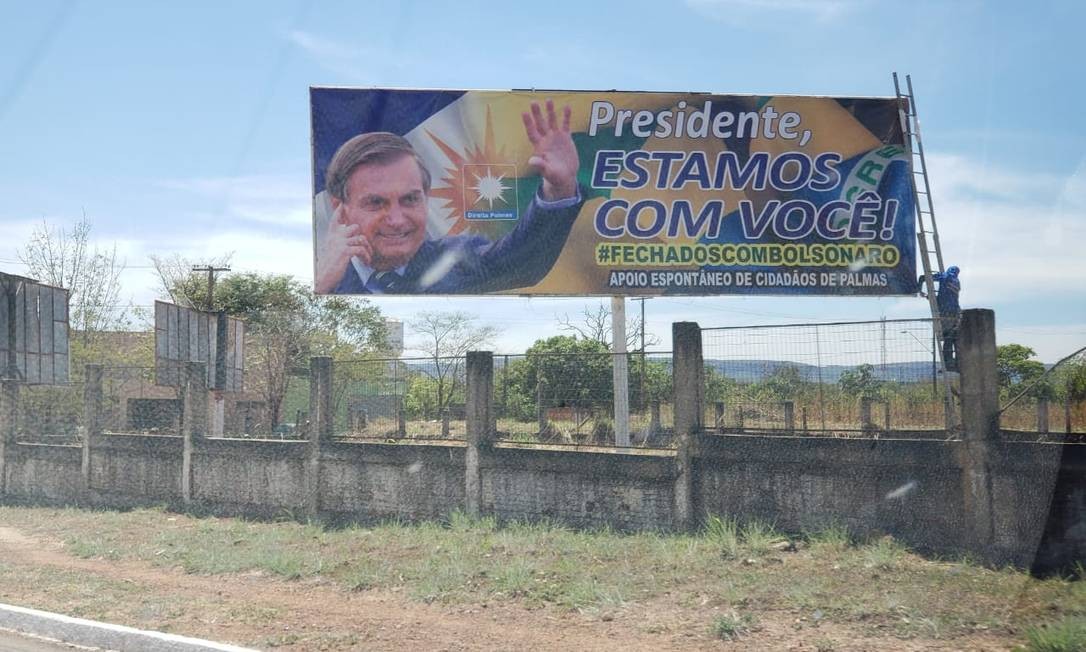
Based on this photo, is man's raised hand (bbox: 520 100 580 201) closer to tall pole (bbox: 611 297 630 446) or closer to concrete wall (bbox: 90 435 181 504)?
tall pole (bbox: 611 297 630 446)

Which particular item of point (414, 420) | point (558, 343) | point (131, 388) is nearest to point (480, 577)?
point (414, 420)

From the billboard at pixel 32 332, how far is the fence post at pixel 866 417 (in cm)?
1669

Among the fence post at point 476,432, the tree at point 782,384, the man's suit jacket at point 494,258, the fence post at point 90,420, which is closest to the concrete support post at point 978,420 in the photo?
the tree at point 782,384

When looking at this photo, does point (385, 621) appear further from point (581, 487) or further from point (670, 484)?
point (670, 484)

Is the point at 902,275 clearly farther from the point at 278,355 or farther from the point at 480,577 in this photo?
the point at 278,355

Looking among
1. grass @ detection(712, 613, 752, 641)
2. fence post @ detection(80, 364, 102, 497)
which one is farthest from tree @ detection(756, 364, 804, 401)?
fence post @ detection(80, 364, 102, 497)

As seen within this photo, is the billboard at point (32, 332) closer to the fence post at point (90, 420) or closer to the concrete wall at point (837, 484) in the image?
the fence post at point (90, 420)

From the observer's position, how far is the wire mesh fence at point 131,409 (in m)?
17.3

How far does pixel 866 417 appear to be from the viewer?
37.8 feet

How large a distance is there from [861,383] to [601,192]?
6273mm

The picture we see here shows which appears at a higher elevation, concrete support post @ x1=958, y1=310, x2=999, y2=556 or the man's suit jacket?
the man's suit jacket

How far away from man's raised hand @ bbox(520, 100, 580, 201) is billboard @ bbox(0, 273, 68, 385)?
1179 centimetres

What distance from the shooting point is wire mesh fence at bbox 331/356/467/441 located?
44.8 ft

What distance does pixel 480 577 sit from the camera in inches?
388
